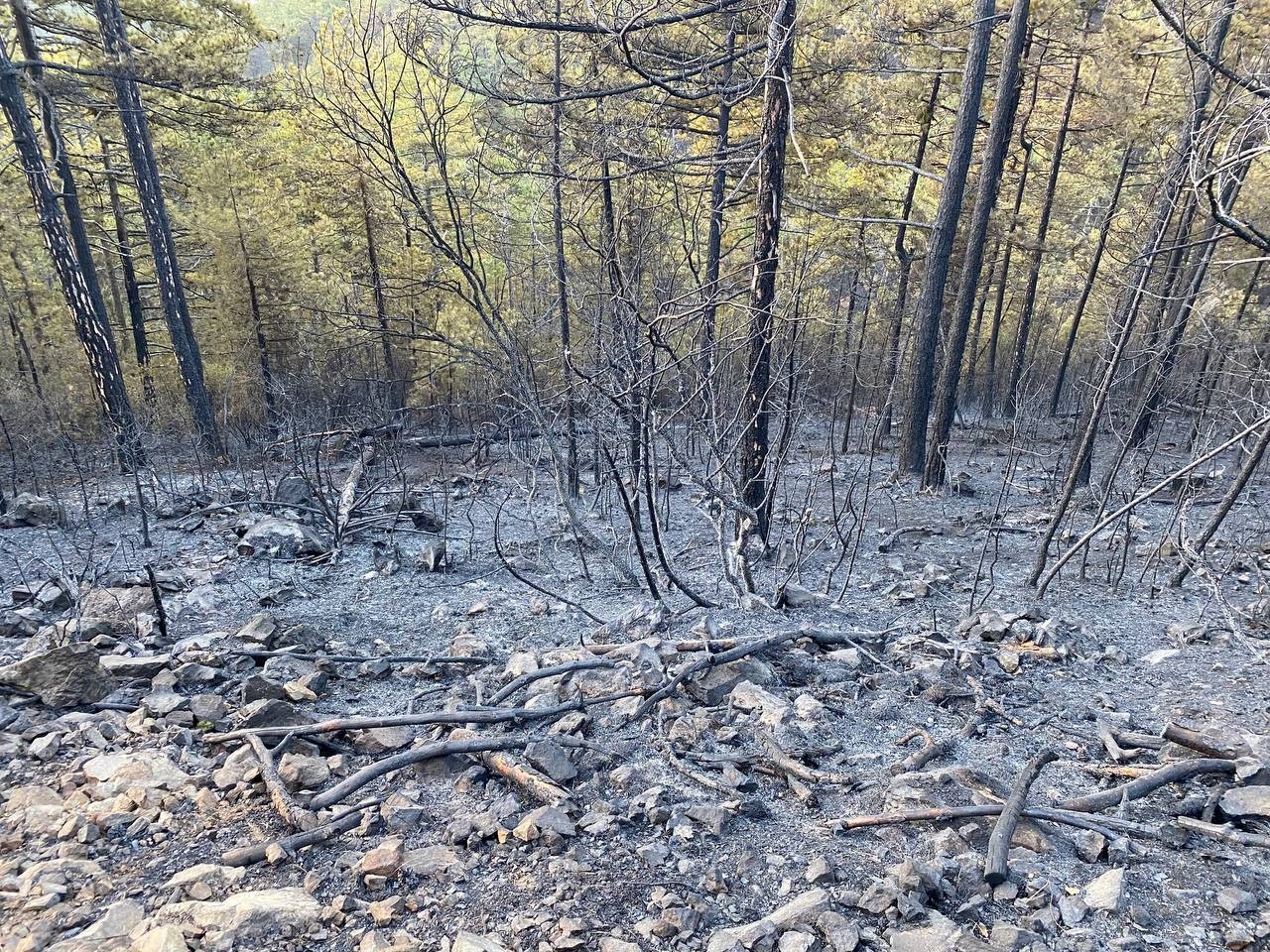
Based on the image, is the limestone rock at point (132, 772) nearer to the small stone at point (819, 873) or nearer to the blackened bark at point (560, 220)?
the small stone at point (819, 873)

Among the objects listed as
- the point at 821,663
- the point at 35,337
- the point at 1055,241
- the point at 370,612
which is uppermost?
the point at 1055,241

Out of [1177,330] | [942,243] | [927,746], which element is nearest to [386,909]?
[927,746]

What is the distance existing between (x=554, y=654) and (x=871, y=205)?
13.5 metres

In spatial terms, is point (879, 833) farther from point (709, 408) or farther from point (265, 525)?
point (265, 525)

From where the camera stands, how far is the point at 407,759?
3102mm

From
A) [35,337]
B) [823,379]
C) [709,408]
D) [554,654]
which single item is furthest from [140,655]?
[35,337]

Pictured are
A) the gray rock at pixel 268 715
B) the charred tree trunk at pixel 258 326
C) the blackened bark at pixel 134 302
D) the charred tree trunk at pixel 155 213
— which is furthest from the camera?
the blackened bark at pixel 134 302

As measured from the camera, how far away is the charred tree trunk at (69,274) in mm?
9109

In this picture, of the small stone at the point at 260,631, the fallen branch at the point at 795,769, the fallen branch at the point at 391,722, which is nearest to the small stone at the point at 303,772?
the fallen branch at the point at 391,722

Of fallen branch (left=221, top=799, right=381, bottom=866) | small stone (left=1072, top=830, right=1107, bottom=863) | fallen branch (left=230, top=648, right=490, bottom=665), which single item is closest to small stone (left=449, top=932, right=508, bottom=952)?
fallen branch (left=221, top=799, right=381, bottom=866)

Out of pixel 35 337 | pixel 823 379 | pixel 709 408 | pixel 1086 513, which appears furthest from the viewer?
pixel 35 337

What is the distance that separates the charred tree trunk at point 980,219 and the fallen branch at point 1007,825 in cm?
773

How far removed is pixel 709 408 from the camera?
207 inches

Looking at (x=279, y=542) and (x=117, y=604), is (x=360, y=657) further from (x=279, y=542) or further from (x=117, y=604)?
(x=279, y=542)
